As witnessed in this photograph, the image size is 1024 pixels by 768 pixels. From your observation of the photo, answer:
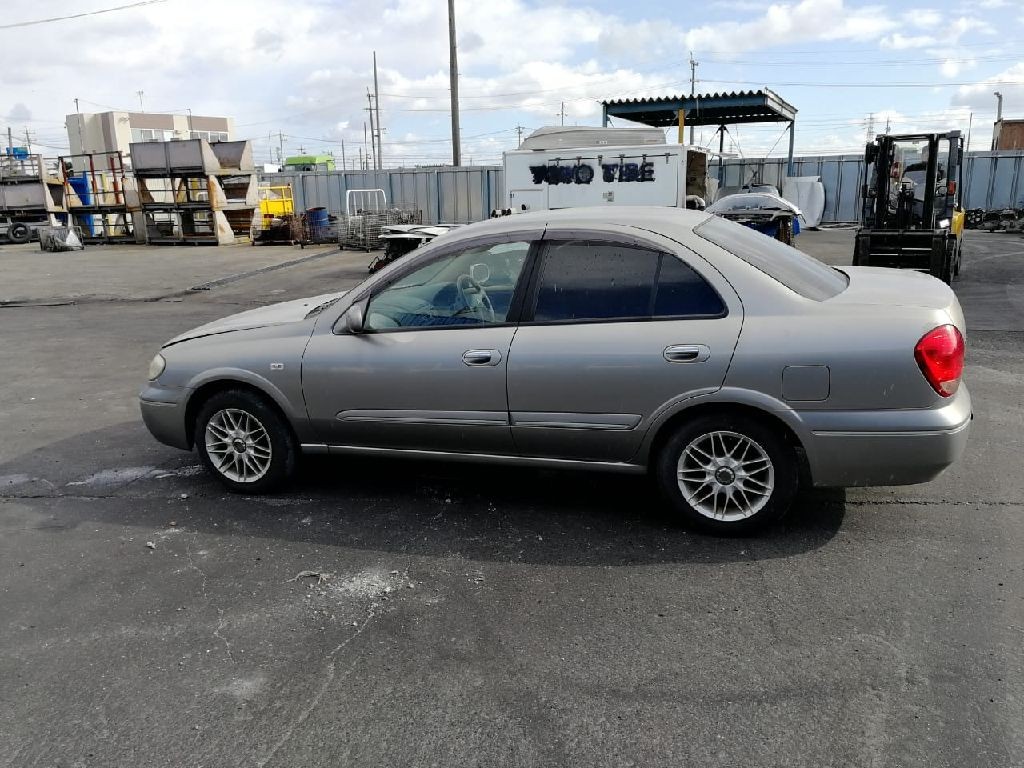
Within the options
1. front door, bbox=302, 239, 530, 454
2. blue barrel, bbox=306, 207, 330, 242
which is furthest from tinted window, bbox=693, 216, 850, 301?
blue barrel, bbox=306, 207, 330, 242

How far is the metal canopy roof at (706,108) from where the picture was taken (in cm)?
2631

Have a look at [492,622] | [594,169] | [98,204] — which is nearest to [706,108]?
[594,169]

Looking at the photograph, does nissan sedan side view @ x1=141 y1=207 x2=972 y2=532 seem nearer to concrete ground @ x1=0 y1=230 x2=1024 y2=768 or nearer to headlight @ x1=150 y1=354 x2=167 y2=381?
headlight @ x1=150 y1=354 x2=167 y2=381

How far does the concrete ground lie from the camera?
2648mm

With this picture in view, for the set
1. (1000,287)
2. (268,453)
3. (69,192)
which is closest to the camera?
(268,453)

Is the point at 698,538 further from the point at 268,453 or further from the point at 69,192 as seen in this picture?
the point at 69,192

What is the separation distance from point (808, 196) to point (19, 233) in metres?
30.9

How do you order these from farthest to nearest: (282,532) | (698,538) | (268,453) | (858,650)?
(268,453)
(282,532)
(698,538)
(858,650)

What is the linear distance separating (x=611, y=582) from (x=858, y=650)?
1041 millimetres

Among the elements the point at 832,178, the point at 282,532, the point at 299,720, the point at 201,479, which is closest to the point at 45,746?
the point at 299,720

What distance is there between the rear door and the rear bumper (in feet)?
1.82

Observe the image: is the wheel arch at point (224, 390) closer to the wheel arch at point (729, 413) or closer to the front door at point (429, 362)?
the front door at point (429, 362)

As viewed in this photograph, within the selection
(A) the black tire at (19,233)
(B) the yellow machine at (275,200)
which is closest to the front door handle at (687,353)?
(B) the yellow machine at (275,200)

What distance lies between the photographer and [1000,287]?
13.9 m
